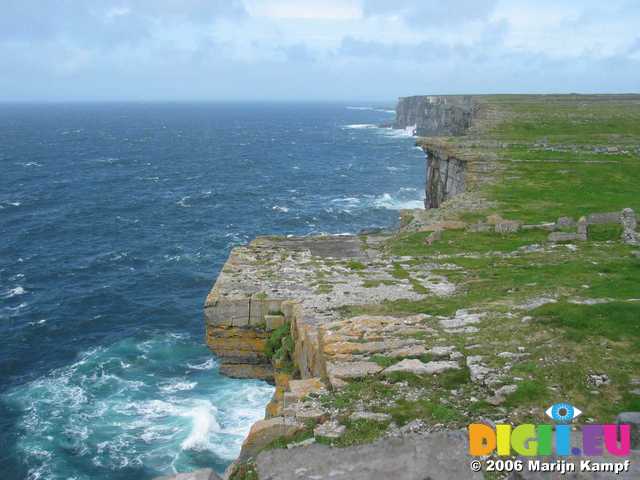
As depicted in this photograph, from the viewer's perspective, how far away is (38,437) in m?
27.8

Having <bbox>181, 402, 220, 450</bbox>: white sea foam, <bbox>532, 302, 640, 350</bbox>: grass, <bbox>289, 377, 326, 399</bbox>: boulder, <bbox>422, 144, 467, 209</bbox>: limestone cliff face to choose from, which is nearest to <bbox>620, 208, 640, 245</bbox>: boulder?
<bbox>532, 302, 640, 350</bbox>: grass

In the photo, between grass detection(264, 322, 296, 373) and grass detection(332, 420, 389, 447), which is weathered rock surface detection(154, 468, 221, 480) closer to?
grass detection(332, 420, 389, 447)

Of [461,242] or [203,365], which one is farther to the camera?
[203,365]

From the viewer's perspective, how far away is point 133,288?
48906 millimetres

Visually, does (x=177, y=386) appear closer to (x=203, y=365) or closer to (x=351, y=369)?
(x=203, y=365)

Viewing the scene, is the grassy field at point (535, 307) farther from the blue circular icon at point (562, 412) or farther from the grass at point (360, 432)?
the grass at point (360, 432)

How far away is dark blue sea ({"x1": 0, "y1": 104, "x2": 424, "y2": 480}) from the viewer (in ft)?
89.5

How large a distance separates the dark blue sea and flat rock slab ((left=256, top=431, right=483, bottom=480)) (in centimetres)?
1617

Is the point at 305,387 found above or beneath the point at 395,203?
above

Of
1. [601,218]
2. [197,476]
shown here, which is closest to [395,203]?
[601,218]

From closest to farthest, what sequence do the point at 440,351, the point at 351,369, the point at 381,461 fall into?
the point at 381,461
the point at 351,369
the point at 440,351

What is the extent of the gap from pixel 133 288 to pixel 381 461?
42402 millimetres

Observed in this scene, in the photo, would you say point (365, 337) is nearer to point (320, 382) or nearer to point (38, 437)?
point (320, 382)

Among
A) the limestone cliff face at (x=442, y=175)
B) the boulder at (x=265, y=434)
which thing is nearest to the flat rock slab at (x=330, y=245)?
the boulder at (x=265, y=434)
